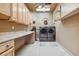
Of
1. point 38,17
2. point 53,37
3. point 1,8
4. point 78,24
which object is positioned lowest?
point 53,37

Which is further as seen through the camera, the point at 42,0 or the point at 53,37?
the point at 53,37

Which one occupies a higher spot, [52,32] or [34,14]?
[34,14]

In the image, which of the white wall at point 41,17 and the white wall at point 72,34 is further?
the white wall at point 41,17

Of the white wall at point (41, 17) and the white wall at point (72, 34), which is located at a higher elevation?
the white wall at point (41, 17)

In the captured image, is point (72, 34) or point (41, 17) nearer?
point (72, 34)

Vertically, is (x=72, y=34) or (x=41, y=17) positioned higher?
(x=41, y=17)

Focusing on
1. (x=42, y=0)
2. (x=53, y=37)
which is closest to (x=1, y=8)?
(x=42, y=0)

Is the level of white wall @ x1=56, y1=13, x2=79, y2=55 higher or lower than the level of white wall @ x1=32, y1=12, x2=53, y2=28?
lower

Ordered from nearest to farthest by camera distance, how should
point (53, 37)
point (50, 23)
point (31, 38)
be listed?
point (31, 38), point (53, 37), point (50, 23)

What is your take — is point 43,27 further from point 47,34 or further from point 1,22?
point 1,22

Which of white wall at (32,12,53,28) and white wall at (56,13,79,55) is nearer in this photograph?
white wall at (56,13,79,55)

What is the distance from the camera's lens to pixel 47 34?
A: 819 centimetres

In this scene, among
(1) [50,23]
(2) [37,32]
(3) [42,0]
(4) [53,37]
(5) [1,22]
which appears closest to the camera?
(3) [42,0]

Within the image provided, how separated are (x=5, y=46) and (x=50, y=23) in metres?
7.65
